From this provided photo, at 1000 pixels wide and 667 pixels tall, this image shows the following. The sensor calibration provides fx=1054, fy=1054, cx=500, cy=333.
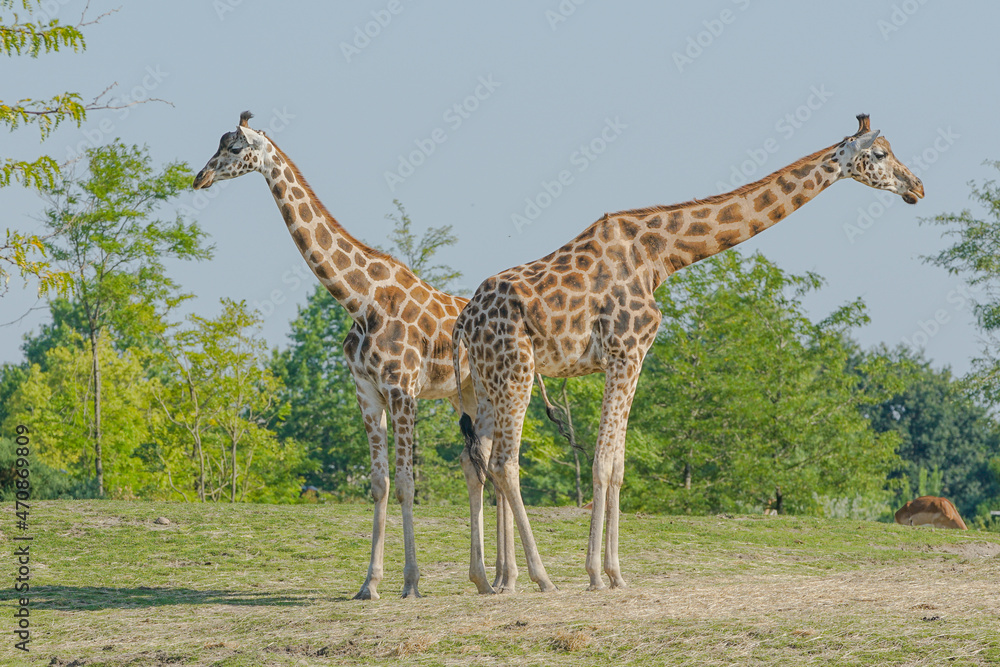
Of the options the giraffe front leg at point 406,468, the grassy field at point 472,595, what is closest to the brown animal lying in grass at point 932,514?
the grassy field at point 472,595

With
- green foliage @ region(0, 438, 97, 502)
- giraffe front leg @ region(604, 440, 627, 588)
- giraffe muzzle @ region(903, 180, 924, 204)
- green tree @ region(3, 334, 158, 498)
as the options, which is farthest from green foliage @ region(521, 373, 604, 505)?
giraffe front leg @ region(604, 440, 627, 588)

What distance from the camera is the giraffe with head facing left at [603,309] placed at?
31.3 feet

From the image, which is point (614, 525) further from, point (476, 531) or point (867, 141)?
point (867, 141)

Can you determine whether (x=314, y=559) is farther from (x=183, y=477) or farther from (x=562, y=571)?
(x=183, y=477)

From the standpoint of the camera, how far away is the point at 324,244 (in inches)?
424

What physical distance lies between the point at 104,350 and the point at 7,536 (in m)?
24.1

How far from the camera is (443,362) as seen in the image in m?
10.7

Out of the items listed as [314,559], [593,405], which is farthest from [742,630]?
[593,405]

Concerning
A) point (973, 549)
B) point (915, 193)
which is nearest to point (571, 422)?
point (973, 549)

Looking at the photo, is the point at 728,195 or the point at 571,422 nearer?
the point at 728,195

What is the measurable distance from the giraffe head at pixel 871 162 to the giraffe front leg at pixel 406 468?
15.9ft

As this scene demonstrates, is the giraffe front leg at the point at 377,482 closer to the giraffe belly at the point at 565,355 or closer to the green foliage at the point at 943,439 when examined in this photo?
the giraffe belly at the point at 565,355

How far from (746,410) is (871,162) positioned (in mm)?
16840

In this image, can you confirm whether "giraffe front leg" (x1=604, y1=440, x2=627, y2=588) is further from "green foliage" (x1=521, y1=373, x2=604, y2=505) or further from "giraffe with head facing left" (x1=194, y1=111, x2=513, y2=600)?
"green foliage" (x1=521, y1=373, x2=604, y2=505)
